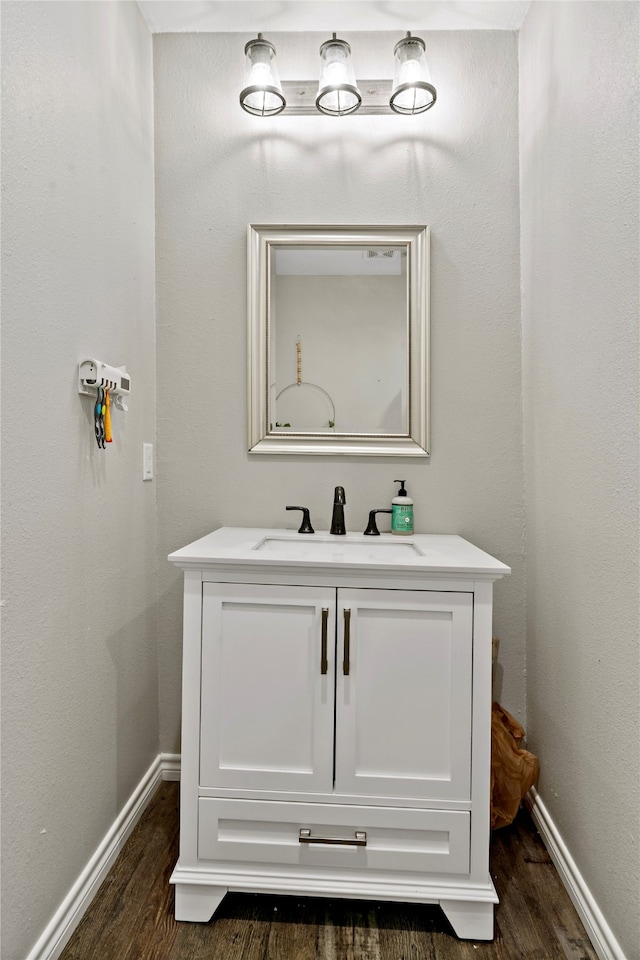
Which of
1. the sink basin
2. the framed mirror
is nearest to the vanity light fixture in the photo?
the framed mirror

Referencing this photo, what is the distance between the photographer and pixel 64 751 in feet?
4.12

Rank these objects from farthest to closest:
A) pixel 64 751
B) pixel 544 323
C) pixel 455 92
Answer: pixel 455 92 < pixel 544 323 < pixel 64 751

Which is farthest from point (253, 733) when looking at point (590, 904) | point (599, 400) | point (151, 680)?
point (599, 400)

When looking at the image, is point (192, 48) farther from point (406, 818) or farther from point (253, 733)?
point (406, 818)

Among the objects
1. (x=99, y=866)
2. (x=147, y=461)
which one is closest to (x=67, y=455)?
(x=147, y=461)

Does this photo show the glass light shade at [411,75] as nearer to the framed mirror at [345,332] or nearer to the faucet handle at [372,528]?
the framed mirror at [345,332]

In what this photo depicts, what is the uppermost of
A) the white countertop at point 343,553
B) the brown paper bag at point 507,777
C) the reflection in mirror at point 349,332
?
the reflection in mirror at point 349,332

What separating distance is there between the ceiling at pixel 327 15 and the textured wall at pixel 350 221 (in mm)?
32

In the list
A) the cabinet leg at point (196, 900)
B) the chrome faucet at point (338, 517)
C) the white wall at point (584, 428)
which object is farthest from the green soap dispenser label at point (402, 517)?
the cabinet leg at point (196, 900)

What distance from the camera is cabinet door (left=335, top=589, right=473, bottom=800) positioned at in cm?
130

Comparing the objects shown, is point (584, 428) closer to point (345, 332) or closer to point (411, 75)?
point (345, 332)

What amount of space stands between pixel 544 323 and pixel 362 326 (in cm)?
59

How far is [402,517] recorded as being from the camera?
1794mm

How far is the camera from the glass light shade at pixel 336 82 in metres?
1.66
